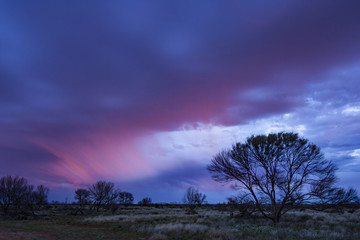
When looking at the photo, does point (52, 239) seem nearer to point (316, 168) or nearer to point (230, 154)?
point (230, 154)

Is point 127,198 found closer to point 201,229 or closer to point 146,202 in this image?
point 146,202

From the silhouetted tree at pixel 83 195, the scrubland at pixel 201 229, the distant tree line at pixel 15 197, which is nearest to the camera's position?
the scrubland at pixel 201 229

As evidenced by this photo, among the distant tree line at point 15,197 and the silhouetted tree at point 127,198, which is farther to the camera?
the silhouetted tree at point 127,198

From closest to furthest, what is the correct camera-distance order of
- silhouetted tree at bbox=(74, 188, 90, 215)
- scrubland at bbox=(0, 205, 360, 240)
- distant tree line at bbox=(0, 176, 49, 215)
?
scrubland at bbox=(0, 205, 360, 240), distant tree line at bbox=(0, 176, 49, 215), silhouetted tree at bbox=(74, 188, 90, 215)

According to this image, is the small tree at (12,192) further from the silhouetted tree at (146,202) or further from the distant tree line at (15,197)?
the silhouetted tree at (146,202)

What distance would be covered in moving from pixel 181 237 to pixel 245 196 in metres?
7.80

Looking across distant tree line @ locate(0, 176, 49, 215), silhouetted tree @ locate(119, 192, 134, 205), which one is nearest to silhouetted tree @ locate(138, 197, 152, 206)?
silhouetted tree @ locate(119, 192, 134, 205)

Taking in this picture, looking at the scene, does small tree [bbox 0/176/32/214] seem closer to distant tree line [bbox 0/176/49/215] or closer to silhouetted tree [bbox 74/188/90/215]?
distant tree line [bbox 0/176/49/215]

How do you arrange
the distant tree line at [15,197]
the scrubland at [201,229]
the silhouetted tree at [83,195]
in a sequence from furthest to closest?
the silhouetted tree at [83,195]
the distant tree line at [15,197]
the scrubland at [201,229]

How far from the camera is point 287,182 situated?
69.5 feet

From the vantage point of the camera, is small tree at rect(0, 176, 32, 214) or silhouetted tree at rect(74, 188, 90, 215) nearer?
small tree at rect(0, 176, 32, 214)

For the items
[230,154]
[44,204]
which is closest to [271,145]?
[230,154]

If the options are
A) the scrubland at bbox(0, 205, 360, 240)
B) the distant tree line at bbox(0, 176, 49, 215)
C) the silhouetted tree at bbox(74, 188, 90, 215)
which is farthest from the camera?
the silhouetted tree at bbox(74, 188, 90, 215)

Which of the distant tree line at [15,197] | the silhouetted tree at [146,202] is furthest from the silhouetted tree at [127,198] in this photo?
the distant tree line at [15,197]
